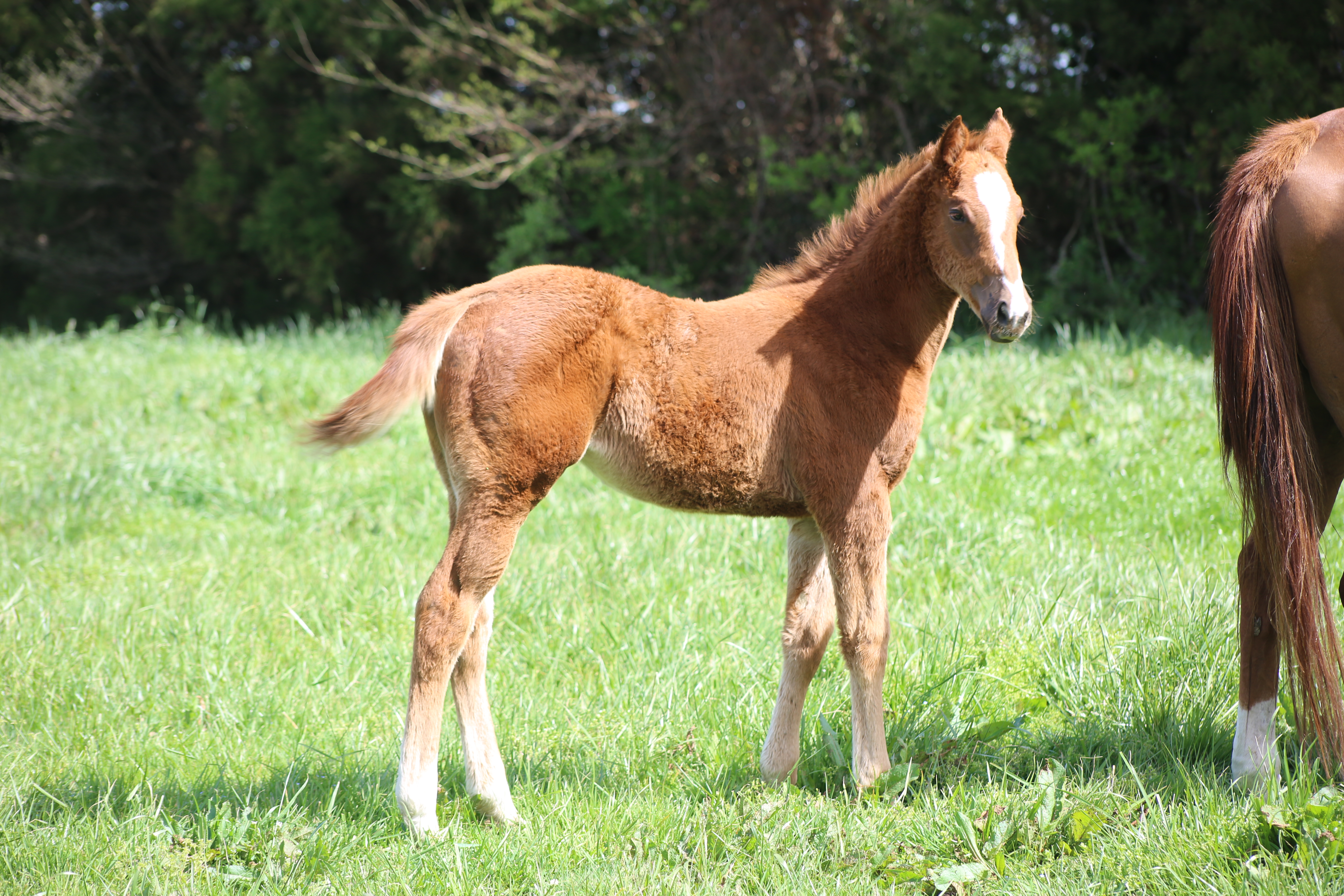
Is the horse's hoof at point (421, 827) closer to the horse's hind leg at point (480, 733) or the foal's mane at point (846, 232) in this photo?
the horse's hind leg at point (480, 733)

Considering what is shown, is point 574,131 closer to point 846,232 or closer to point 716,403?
point 846,232

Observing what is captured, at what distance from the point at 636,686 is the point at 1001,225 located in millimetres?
1943

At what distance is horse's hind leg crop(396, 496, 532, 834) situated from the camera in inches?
103

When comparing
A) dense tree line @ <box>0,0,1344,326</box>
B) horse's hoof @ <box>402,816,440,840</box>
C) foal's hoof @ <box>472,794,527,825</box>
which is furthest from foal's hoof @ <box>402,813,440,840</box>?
dense tree line @ <box>0,0,1344,326</box>

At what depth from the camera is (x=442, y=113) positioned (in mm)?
13164

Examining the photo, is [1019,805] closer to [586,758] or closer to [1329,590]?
[1329,590]

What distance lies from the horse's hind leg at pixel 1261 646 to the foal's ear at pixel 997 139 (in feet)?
3.55

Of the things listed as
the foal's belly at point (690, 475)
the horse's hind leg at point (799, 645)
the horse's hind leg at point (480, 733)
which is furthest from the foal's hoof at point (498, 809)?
the foal's belly at point (690, 475)

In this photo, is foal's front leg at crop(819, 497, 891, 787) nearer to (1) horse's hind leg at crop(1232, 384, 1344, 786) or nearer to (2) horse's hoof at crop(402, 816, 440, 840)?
(1) horse's hind leg at crop(1232, 384, 1344, 786)

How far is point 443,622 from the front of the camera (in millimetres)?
2605

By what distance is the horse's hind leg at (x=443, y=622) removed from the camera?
8.58 ft

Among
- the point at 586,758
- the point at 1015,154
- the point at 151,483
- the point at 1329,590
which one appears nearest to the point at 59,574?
the point at 151,483

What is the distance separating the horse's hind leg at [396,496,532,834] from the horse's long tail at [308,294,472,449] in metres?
0.30

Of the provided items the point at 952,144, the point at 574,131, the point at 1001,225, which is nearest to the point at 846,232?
the point at 952,144
